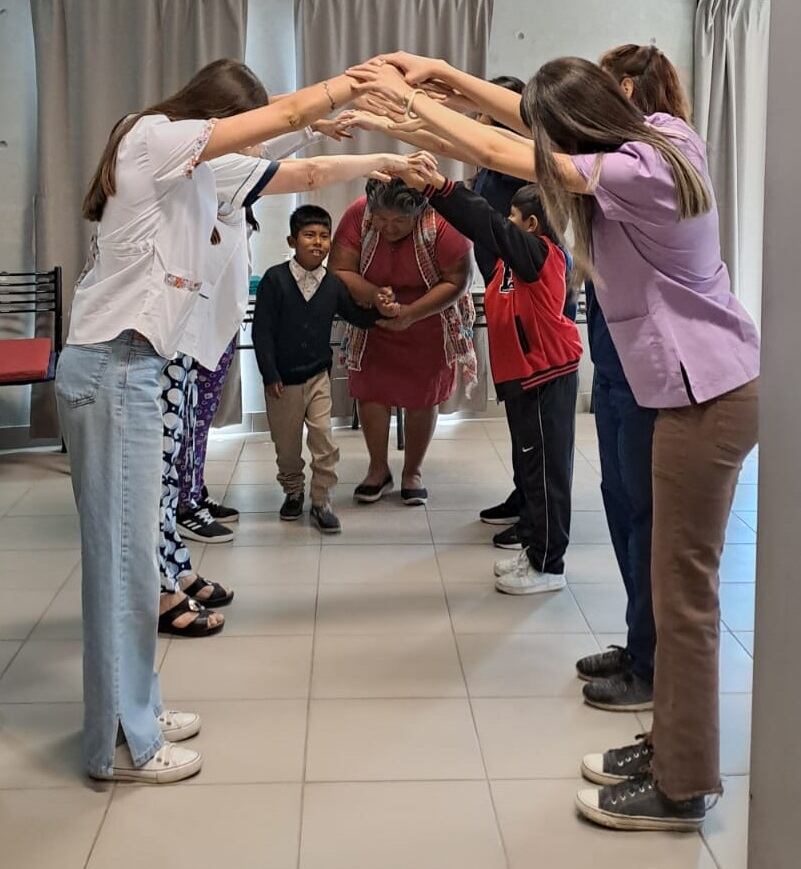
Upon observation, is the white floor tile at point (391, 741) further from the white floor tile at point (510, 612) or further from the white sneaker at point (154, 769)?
the white floor tile at point (510, 612)

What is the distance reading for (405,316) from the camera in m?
4.14

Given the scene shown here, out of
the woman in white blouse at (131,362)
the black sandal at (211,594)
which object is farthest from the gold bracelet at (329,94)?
the black sandal at (211,594)

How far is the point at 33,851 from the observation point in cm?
203

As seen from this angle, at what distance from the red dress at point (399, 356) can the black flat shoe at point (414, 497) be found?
0.35m

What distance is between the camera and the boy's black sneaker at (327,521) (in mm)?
4078

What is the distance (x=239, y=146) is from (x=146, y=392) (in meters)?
0.51

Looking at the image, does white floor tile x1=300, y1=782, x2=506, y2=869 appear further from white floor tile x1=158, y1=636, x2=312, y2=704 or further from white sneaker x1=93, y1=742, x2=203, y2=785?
white floor tile x1=158, y1=636, x2=312, y2=704

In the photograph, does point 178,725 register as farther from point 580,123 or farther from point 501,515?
point 501,515

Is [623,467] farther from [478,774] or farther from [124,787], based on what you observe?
[124,787]

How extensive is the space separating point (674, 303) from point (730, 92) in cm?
455

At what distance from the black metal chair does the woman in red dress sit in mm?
1407

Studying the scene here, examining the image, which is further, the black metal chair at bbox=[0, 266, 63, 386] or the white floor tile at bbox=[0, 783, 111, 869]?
the black metal chair at bbox=[0, 266, 63, 386]

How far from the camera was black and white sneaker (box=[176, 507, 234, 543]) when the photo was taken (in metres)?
3.95

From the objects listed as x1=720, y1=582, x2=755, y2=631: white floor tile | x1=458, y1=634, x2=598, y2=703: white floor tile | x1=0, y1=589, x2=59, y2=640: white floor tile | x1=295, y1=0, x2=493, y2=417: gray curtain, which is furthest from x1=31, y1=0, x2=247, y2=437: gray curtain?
x1=720, y1=582, x2=755, y2=631: white floor tile
